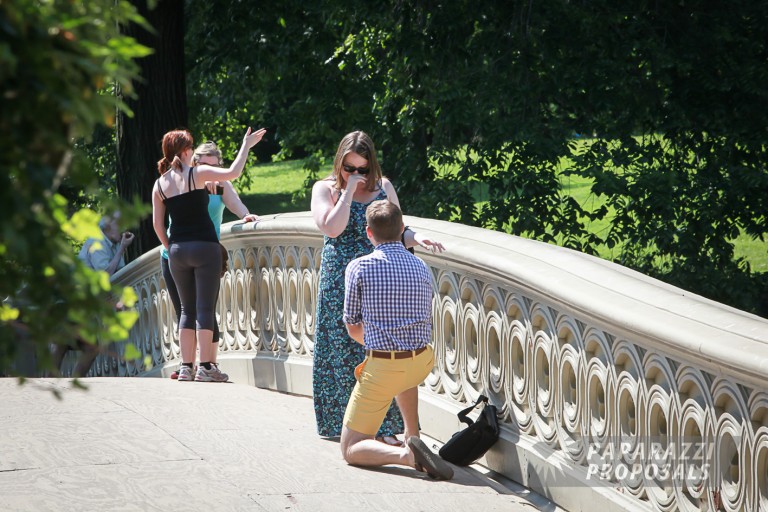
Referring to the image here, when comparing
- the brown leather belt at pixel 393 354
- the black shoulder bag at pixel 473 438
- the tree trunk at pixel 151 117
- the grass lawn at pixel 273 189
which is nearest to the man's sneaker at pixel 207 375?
the black shoulder bag at pixel 473 438

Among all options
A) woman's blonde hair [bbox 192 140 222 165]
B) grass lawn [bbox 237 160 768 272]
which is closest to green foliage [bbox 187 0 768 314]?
woman's blonde hair [bbox 192 140 222 165]

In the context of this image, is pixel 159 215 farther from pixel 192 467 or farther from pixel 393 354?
pixel 393 354

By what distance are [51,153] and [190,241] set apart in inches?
229

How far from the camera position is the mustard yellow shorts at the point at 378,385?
5363mm

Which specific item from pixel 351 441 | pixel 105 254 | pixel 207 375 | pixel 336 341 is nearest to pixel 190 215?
pixel 207 375

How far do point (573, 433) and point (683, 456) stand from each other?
892mm

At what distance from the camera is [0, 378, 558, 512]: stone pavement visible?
4.82m

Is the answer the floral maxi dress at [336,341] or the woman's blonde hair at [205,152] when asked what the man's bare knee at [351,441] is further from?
the woman's blonde hair at [205,152]

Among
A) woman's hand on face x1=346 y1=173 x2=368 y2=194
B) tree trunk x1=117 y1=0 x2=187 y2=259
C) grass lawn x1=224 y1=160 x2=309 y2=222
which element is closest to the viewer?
woman's hand on face x1=346 y1=173 x2=368 y2=194

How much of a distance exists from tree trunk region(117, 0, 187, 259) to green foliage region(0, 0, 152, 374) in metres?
10.0

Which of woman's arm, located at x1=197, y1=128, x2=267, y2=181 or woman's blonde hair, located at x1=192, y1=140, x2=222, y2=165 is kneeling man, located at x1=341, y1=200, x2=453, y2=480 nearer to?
woman's arm, located at x1=197, y1=128, x2=267, y2=181

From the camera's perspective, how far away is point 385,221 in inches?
212

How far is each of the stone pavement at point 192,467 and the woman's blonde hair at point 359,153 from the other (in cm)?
142

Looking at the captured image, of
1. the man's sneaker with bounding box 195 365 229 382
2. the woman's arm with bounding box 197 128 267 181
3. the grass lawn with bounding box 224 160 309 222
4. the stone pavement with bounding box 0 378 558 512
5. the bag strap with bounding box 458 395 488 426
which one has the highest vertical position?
the woman's arm with bounding box 197 128 267 181
